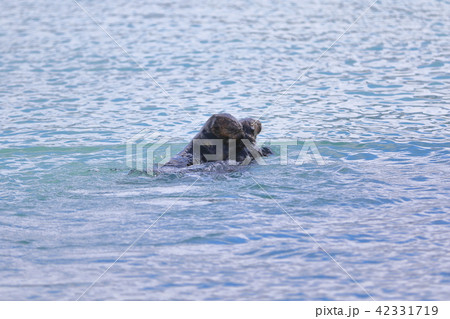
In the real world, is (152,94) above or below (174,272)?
below

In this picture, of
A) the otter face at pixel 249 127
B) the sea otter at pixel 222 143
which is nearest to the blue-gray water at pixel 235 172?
the sea otter at pixel 222 143

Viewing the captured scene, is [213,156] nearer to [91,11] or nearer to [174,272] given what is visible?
[174,272]

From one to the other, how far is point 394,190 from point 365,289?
80.3 inches

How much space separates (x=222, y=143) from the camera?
675 centimetres

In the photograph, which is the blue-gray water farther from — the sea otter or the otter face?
the otter face

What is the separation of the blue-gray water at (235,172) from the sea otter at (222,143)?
205 millimetres

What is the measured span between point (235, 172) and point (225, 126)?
48cm

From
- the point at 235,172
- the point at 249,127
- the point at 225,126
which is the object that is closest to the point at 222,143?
the point at 225,126

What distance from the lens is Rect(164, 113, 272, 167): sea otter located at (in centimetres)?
664

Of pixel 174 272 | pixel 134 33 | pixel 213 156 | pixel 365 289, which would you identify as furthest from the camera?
pixel 134 33

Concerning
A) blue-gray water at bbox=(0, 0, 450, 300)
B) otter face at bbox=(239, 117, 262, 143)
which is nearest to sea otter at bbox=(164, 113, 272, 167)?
otter face at bbox=(239, 117, 262, 143)

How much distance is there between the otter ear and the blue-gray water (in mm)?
380

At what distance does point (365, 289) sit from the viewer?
449cm

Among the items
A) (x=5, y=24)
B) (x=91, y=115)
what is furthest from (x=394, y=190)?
(x=5, y=24)
